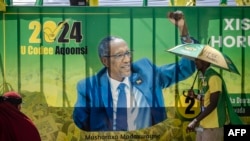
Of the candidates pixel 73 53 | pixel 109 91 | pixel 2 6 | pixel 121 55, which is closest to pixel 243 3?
pixel 121 55

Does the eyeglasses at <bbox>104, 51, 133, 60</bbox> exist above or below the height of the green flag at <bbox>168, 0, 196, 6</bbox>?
below

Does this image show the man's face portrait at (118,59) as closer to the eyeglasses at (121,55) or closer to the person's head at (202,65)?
the eyeglasses at (121,55)

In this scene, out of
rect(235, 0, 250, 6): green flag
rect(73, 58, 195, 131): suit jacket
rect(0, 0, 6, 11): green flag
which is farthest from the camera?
rect(235, 0, 250, 6): green flag

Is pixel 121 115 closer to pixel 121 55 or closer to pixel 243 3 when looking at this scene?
pixel 121 55

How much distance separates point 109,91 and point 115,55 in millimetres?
336

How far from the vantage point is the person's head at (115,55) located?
16.7ft

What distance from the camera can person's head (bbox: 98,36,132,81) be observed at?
16.7 ft

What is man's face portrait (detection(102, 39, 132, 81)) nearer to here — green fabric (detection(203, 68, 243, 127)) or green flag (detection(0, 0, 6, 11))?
green fabric (detection(203, 68, 243, 127))

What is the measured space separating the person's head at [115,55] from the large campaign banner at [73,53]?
0.18 feet

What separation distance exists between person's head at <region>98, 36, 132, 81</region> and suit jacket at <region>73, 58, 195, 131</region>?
7 cm

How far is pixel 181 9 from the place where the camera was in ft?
16.7

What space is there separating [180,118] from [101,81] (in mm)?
805

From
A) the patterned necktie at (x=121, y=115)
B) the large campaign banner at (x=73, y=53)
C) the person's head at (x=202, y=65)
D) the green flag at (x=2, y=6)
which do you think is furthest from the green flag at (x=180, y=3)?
the green flag at (x=2, y=6)

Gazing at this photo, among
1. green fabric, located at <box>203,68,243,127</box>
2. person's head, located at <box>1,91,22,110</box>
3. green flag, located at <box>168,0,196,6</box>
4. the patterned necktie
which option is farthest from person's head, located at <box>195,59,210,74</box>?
person's head, located at <box>1,91,22,110</box>
